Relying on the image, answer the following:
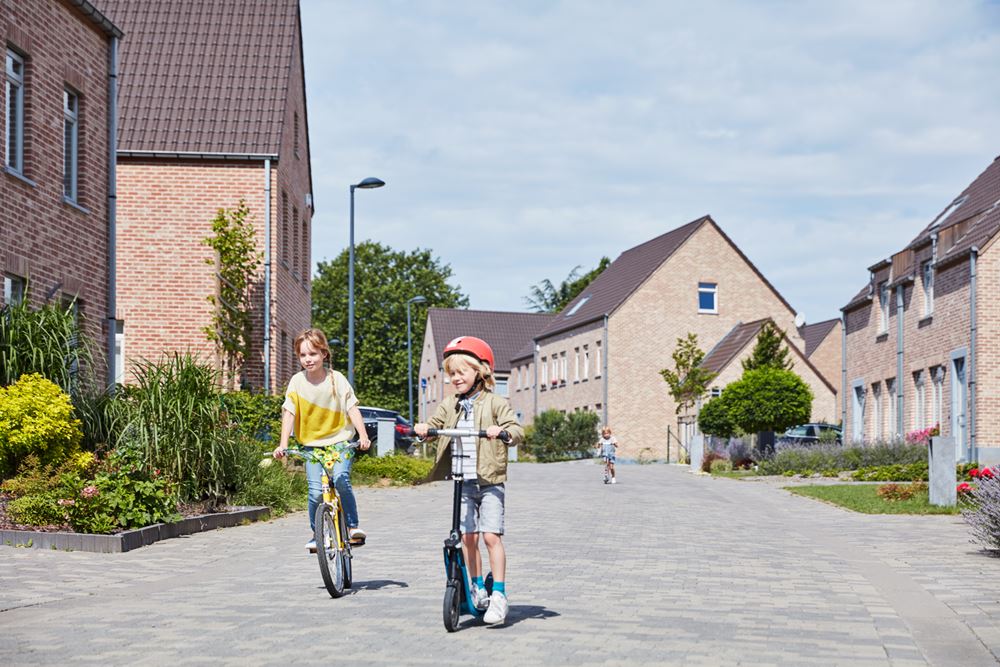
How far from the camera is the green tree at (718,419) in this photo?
37.7m

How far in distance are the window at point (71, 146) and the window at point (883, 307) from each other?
24632 mm

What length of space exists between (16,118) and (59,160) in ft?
4.25

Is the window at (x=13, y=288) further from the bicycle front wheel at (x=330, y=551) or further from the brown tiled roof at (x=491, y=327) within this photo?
the brown tiled roof at (x=491, y=327)

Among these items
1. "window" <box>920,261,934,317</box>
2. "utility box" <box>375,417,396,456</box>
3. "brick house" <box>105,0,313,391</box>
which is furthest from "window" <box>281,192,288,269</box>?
"window" <box>920,261,934,317</box>

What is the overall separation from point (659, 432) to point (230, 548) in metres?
46.5

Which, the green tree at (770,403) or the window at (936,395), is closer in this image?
the window at (936,395)

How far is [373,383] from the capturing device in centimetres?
8688

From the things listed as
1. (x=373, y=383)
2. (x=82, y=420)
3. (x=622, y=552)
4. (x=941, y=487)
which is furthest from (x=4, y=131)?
(x=373, y=383)

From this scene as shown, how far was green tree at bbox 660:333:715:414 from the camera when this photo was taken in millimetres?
50156

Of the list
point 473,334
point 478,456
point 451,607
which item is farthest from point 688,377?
point 451,607

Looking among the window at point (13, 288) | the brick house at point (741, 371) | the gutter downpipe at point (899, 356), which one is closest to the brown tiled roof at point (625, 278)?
the brick house at point (741, 371)

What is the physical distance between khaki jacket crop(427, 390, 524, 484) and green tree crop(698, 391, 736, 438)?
29775 mm

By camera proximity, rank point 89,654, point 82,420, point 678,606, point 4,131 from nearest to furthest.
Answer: point 89,654 < point 678,606 < point 82,420 < point 4,131

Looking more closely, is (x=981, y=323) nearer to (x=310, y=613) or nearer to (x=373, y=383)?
(x=310, y=613)
